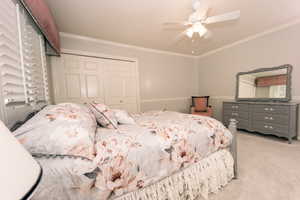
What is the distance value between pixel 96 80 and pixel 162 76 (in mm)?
1981

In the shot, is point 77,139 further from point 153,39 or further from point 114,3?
point 153,39

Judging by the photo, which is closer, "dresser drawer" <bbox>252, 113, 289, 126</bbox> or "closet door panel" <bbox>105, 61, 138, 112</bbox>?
"dresser drawer" <bbox>252, 113, 289, 126</bbox>

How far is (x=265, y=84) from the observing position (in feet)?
9.55

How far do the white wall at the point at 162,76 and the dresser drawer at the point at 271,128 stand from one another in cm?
202

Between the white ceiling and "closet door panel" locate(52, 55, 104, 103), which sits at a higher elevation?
the white ceiling

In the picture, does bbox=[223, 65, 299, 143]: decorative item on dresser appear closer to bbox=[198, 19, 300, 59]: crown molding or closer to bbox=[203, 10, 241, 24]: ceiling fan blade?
bbox=[198, 19, 300, 59]: crown molding

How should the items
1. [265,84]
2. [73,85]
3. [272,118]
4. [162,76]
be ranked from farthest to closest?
[162,76] < [265,84] < [73,85] < [272,118]

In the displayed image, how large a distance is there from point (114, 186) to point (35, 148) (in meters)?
0.49

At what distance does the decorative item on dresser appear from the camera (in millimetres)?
2402

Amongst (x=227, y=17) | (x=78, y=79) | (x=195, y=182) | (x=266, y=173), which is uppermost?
(x=227, y=17)

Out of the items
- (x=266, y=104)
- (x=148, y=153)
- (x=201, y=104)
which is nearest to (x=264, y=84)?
(x=266, y=104)

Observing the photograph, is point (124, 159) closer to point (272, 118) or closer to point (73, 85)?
point (73, 85)

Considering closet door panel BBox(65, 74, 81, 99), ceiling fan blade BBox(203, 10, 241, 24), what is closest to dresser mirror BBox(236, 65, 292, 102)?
ceiling fan blade BBox(203, 10, 241, 24)

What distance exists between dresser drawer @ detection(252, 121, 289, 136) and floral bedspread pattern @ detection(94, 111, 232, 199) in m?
2.05
